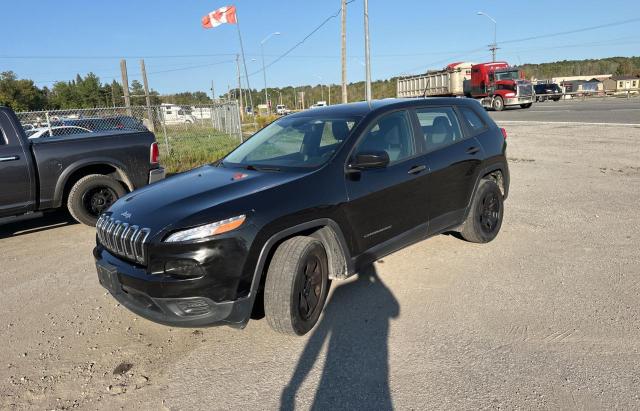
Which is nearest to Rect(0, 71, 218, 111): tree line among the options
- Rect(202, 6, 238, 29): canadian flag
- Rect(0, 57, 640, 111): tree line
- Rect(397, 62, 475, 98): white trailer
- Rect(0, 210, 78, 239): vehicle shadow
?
Rect(0, 57, 640, 111): tree line

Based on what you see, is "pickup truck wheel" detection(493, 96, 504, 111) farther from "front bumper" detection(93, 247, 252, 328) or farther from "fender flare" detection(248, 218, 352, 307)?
"front bumper" detection(93, 247, 252, 328)

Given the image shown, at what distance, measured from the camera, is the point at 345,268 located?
3500 millimetres

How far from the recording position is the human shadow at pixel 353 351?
2617mm

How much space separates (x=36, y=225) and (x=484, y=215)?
6.45 m

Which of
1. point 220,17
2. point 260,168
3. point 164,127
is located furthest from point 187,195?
point 220,17

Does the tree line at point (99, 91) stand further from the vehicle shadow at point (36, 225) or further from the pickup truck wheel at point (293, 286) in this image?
the pickup truck wheel at point (293, 286)

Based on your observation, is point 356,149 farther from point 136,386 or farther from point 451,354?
point 136,386

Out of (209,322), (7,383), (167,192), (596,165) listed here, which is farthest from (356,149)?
(596,165)

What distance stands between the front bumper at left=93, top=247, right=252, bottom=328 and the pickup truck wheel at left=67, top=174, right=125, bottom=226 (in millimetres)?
3805

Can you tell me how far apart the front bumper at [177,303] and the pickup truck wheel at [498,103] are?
32114mm

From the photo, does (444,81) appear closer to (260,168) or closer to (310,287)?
(260,168)

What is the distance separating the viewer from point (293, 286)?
3.07 meters

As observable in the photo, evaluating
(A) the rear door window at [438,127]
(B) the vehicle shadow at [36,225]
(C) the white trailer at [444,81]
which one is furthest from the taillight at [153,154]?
(C) the white trailer at [444,81]

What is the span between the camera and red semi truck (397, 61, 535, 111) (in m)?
30.7
